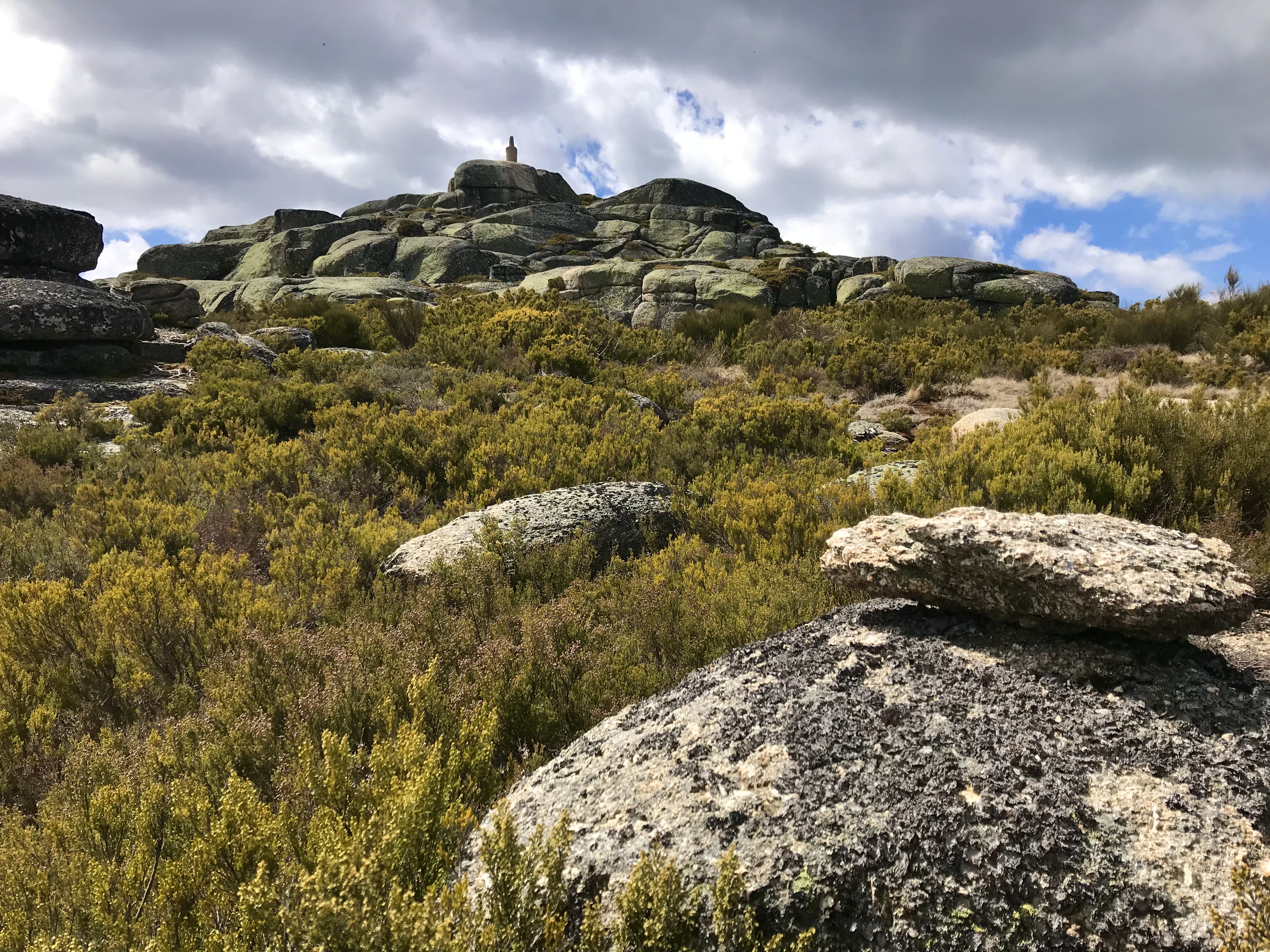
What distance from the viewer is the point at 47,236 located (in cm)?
1169

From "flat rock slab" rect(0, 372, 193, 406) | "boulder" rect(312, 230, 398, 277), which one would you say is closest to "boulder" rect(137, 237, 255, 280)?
"boulder" rect(312, 230, 398, 277)

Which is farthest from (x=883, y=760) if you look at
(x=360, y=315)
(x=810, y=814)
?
(x=360, y=315)

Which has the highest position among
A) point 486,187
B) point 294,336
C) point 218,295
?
point 486,187

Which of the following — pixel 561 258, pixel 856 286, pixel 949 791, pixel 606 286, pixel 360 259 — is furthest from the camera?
pixel 561 258

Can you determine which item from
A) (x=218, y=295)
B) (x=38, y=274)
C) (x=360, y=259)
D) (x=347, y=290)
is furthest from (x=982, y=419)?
(x=360, y=259)

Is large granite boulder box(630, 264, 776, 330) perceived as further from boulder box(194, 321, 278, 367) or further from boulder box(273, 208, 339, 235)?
boulder box(273, 208, 339, 235)

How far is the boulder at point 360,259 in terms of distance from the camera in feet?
102

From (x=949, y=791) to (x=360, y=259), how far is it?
34.4m

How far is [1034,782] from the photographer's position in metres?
1.89

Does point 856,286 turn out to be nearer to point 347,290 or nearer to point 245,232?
point 347,290

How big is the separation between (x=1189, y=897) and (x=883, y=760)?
0.74 m

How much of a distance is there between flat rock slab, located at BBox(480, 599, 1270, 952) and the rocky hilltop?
16.6 metres

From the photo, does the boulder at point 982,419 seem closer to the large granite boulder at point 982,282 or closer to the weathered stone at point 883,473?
the weathered stone at point 883,473

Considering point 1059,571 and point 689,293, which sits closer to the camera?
point 1059,571
